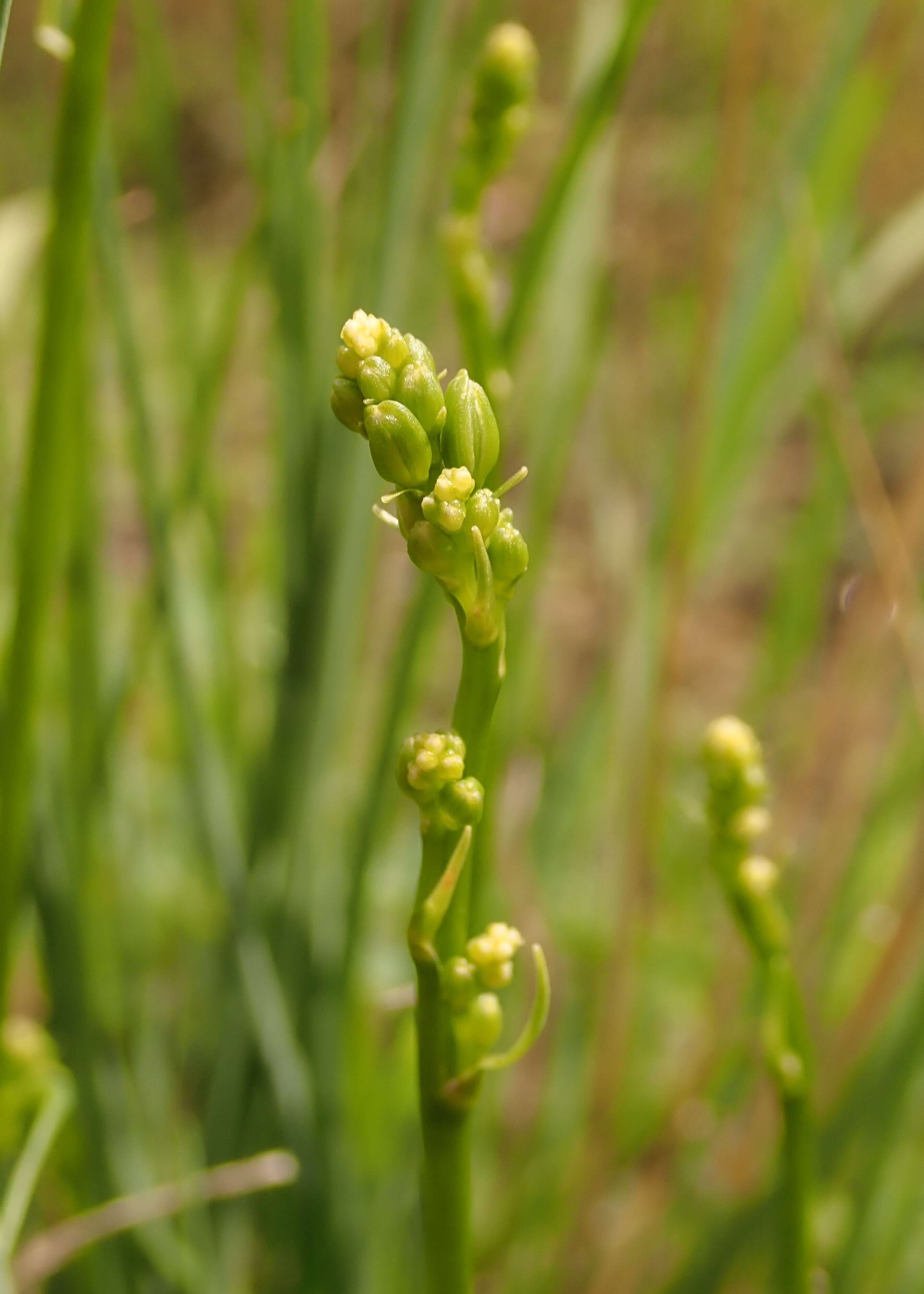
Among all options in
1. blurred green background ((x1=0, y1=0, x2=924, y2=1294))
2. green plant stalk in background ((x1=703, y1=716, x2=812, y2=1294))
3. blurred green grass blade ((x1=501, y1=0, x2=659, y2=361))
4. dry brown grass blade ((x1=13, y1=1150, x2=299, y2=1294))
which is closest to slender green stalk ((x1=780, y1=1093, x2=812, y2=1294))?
green plant stalk in background ((x1=703, y1=716, x2=812, y2=1294))

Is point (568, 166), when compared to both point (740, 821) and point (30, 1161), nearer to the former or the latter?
point (740, 821)

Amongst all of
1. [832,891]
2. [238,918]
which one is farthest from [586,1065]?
[238,918]

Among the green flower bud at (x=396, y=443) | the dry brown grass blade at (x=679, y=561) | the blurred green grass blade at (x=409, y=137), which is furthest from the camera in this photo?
the dry brown grass blade at (x=679, y=561)

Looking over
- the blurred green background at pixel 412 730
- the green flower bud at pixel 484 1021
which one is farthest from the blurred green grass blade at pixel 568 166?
the green flower bud at pixel 484 1021

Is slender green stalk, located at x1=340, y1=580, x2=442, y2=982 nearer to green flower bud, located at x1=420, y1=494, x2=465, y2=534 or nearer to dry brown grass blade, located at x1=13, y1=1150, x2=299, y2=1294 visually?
dry brown grass blade, located at x1=13, y1=1150, x2=299, y2=1294

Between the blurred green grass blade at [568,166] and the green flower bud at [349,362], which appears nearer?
the green flower bud at [349,362]

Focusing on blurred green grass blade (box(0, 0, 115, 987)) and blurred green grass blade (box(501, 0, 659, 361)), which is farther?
blurred green grass blade (box(501, 0, 659, 361))

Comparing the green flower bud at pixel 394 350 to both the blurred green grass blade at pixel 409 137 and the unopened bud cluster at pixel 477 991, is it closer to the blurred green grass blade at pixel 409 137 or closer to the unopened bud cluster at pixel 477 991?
the unopened bud cluster at pixel 477 991

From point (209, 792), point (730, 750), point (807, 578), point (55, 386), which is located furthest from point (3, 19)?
point (807, 578)
